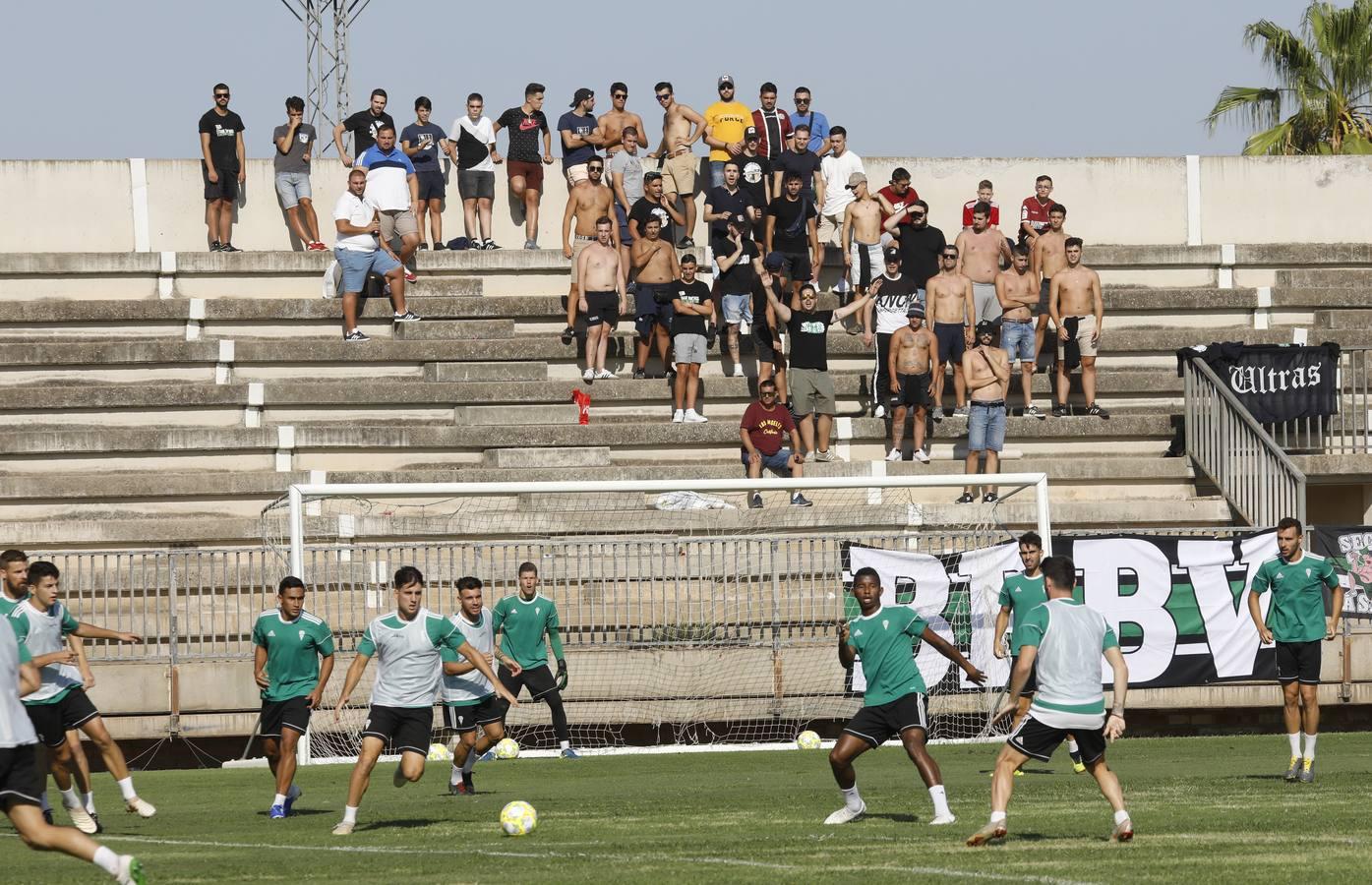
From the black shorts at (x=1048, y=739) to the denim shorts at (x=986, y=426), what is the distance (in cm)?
1175

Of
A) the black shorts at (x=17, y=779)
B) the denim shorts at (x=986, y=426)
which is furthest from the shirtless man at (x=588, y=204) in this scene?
the black shorts at (x=17, y=779)

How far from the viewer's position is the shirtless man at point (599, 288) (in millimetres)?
23453

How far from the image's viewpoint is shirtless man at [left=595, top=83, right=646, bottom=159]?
25.7 meters

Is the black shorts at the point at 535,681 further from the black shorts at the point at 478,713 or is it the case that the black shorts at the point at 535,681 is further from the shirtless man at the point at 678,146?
the shirtless man at the point at 678,146

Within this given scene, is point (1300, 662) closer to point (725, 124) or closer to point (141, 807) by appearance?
point (141, 807)

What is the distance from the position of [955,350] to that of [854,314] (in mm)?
2461

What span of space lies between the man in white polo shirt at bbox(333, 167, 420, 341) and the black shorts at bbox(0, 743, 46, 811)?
1604 cm

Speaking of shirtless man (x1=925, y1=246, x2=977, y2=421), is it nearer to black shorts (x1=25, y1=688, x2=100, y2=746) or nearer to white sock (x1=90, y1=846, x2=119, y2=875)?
black shorts (x1=25, y1=688, x2=100, y2=746)

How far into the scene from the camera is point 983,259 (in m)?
24.0

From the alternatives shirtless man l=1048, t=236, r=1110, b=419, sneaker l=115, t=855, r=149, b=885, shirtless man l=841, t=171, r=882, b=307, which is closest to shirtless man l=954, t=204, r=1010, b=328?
shirtless man l=1048, t=236, r=1110, b=419

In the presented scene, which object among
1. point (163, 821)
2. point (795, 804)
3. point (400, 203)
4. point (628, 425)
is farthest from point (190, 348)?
point (795, 804)

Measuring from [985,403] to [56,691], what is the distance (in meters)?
12.2

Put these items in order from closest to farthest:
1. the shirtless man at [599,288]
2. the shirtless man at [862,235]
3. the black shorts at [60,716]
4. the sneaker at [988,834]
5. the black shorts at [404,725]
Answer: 1. the sneaker at [988,834]
2. the black shorts at [404,725]
3. the black shorts at [60,716]
4. the shirtless man at [599,288]
5. the shirtless man at [862,235]

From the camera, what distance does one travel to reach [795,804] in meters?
12.6
